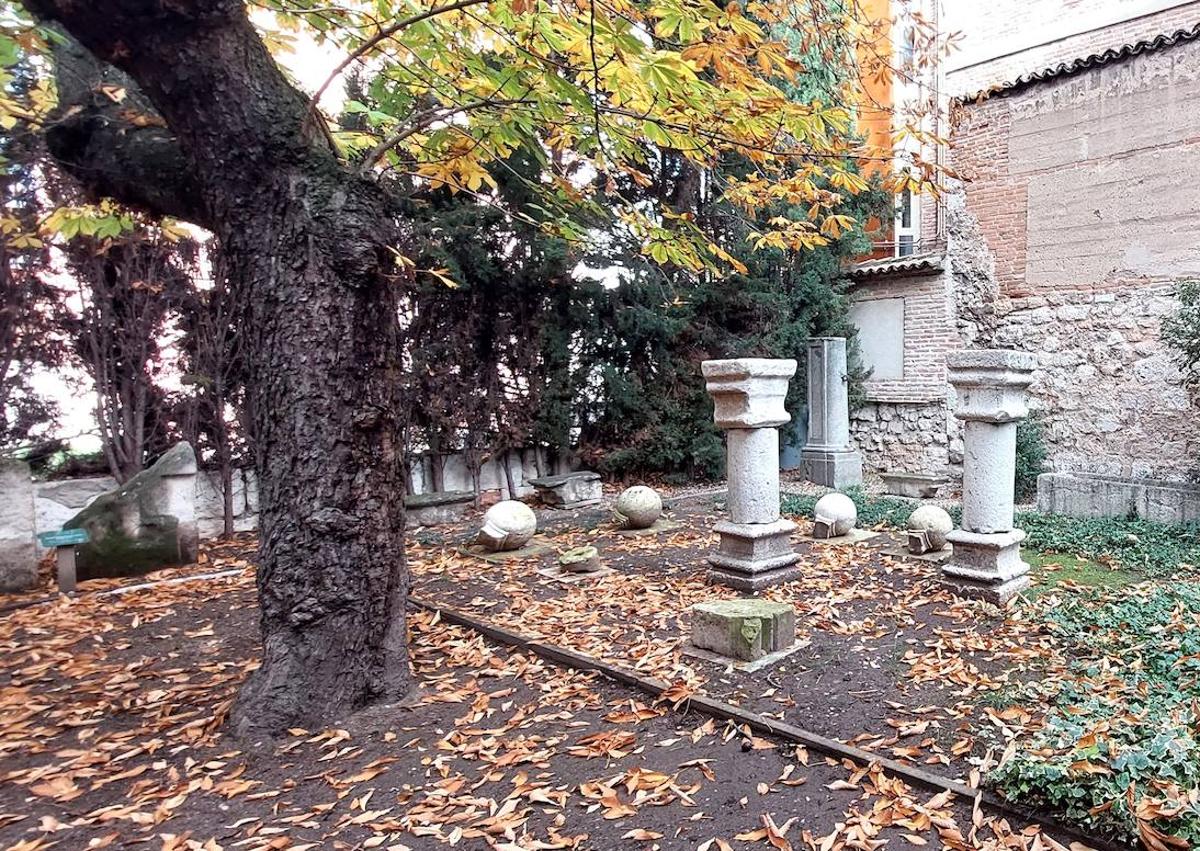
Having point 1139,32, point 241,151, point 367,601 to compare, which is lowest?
point 367,601

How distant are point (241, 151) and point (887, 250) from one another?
1187 cm

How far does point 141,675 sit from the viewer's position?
3939mm

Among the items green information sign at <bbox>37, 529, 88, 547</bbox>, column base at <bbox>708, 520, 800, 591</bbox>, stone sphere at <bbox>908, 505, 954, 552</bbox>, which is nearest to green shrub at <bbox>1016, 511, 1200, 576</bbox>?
stone sphere at <bbox>908, 505, 954, 552</bbox>

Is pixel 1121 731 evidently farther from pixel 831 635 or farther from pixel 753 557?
pixel 753 557

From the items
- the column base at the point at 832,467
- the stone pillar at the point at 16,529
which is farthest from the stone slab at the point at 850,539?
the stone pillar at the point at 16,529

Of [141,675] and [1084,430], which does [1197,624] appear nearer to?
[141,675]

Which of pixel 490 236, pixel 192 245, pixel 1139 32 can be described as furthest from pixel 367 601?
pixel 1139 32

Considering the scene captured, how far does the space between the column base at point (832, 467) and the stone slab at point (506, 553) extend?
537 cm

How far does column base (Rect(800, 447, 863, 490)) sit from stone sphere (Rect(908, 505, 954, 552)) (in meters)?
4.14

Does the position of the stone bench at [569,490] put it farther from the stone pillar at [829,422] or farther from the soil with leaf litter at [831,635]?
the stone pillar at [829,422]

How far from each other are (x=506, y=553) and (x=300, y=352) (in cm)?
380

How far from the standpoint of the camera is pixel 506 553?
669cm

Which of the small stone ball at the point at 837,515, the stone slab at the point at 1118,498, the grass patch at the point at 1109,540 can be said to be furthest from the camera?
the small stone ball at the point at 837,515

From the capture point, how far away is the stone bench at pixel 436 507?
8117 millimetres
